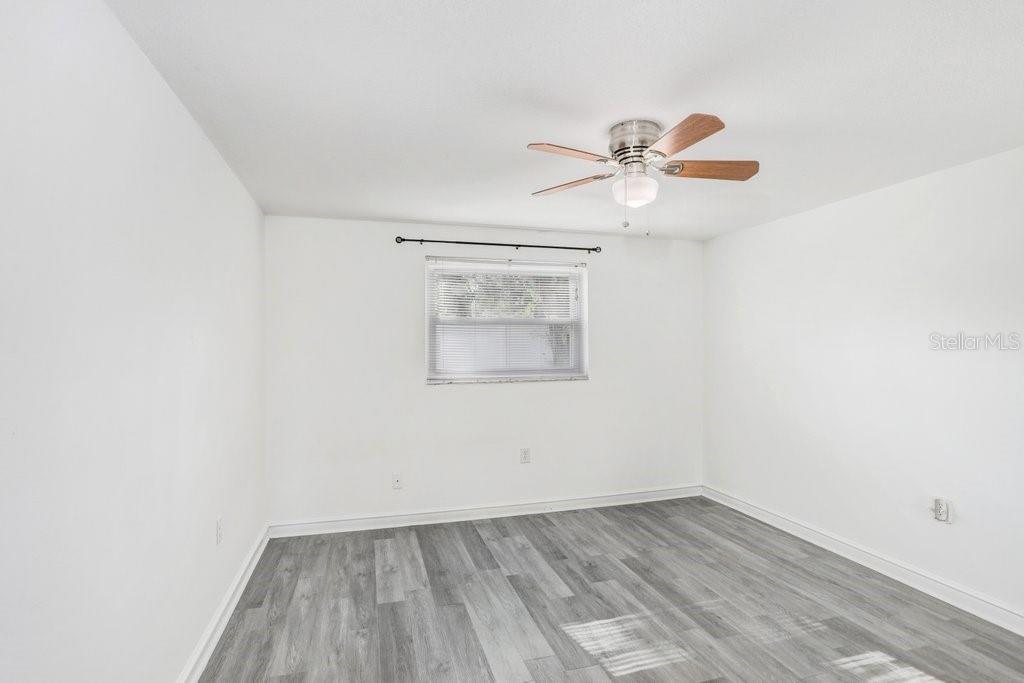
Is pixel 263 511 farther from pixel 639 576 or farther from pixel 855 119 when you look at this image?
pixel 855 119

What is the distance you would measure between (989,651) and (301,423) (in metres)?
4.03

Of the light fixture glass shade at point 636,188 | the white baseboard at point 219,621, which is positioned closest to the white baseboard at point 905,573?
the light fixture glass shade at point 636,188

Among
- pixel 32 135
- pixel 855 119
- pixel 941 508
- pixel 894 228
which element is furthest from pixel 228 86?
pixel 941 508

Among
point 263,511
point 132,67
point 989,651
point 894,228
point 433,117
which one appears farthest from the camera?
point 263,511

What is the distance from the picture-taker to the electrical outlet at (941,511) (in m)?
2.80

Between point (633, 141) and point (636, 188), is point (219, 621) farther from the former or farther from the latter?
point (633, 141)

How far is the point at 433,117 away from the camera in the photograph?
6.95ft

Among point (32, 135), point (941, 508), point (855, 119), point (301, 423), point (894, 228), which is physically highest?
point (855, 119)

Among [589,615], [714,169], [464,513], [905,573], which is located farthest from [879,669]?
[464,513]

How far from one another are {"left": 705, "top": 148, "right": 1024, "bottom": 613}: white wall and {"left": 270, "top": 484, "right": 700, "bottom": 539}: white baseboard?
63 cm

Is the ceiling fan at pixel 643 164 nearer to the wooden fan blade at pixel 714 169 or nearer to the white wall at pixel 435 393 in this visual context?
the wooden fan blade at pixel 714 169

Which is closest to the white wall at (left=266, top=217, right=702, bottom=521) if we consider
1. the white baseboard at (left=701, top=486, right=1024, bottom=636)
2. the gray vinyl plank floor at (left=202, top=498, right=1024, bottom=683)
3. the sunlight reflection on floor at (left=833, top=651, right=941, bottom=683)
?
the gray vinyl plank floor at (left=202, top=498, right=1024, bottom=683)

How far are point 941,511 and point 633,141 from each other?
2.61 meters

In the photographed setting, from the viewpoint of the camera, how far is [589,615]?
266 cm
